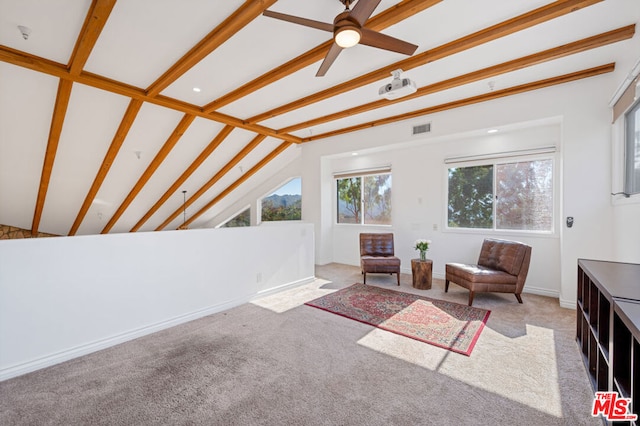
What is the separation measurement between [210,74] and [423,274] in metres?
3.92

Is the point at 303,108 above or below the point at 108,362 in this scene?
above

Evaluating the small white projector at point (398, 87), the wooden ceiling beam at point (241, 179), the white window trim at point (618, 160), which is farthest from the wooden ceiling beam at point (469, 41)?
the wooden ceiling beam at point (241, 179)

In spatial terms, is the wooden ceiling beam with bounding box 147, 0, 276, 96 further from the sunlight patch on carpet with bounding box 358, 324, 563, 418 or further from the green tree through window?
the green tree through window

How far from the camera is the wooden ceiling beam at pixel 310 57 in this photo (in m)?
2.12

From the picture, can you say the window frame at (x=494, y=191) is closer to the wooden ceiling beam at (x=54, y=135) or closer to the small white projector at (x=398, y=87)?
the small white projector at (x=398, y=87)

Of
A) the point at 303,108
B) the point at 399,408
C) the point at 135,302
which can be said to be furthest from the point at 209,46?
the point at 399,408

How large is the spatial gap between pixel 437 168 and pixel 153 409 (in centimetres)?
484

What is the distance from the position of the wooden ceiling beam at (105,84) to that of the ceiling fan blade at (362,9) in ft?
9.47

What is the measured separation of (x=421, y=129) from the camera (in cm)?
461

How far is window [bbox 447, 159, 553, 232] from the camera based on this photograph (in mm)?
3990

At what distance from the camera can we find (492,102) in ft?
12.9

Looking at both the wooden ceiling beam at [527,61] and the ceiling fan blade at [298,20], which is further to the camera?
the wooden ceiling beam at [527,61]

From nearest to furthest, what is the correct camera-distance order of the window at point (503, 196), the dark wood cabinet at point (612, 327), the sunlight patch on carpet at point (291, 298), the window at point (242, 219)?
the dark wood cabinet at point (612, 327) → the sunlight patch on carpet at point (291, 298) → the window at point (503, 196) → the window at point (242, 219)

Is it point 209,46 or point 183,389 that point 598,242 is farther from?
point 209,46
